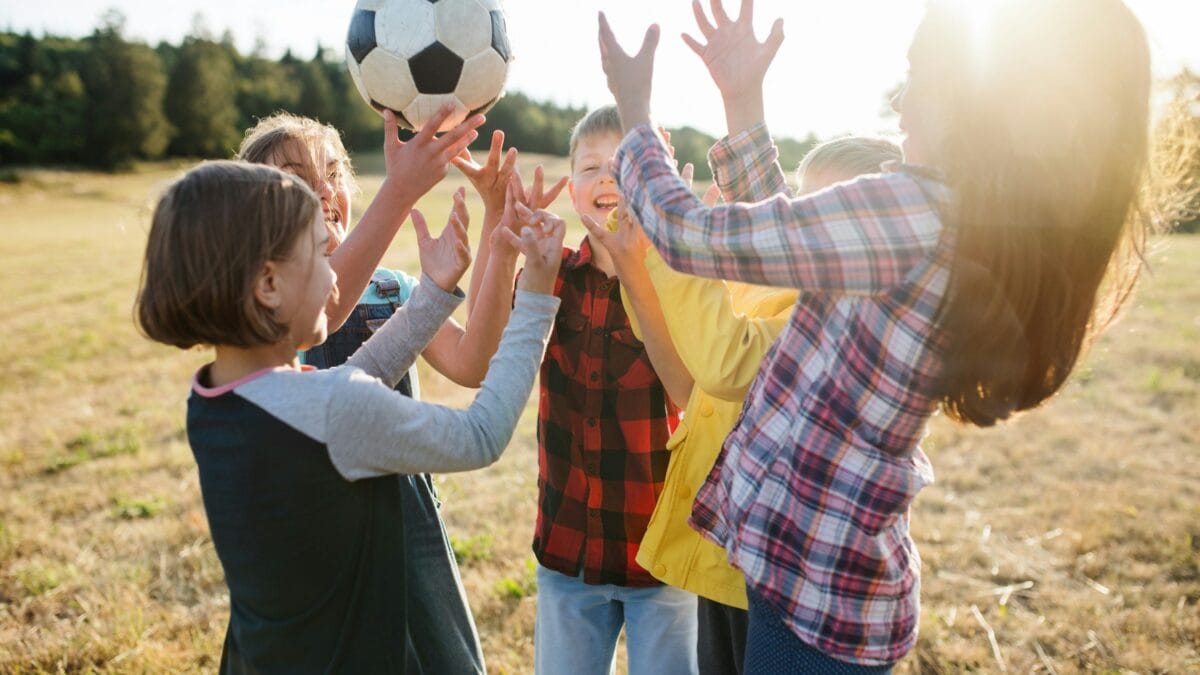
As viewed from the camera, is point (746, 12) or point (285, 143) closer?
point (746, 12)

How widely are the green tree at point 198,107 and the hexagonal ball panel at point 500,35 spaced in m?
66.0

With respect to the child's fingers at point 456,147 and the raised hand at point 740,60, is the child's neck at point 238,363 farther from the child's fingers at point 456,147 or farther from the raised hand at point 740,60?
the raised hand at point 740,60

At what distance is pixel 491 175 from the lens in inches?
104

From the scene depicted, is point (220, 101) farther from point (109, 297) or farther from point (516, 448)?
point (516, 448)

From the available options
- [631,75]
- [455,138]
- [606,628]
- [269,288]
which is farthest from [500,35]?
[606,628]

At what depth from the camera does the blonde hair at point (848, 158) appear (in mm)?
2348

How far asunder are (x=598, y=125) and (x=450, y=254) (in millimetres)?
819

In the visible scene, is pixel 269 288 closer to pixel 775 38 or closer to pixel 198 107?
pixel 775 38

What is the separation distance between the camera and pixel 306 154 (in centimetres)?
256

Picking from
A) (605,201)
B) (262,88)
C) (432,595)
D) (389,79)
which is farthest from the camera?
(262,88)

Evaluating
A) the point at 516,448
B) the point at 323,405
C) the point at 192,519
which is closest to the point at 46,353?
the point at 192,519

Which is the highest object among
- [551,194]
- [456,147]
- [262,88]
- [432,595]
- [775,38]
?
[775,38]

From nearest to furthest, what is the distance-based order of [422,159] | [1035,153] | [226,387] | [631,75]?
1. [1035,153]
2. [226,387]
3. [631,75]
4. [422,159]

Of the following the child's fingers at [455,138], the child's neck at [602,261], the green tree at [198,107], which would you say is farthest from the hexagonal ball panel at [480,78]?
the green tree at [198,107]
